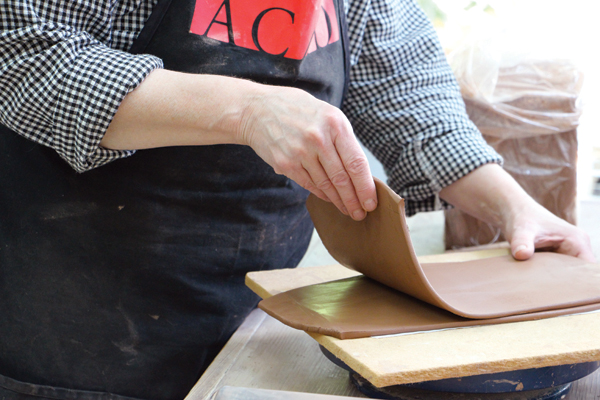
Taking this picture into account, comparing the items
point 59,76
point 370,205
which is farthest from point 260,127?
point 59,76

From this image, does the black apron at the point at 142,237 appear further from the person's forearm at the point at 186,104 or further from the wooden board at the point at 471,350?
the wooden board at the point at 471,350

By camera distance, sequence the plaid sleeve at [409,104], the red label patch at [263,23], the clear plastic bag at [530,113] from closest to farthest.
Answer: the red label patch at [263,23] < the plaid sleeve at [409,104] < the clear plastic bag at [530,113]

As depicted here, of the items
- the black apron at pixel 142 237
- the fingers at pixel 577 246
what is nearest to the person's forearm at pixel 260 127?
the black apron at pixel 142 237

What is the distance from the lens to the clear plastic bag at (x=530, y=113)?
148cm

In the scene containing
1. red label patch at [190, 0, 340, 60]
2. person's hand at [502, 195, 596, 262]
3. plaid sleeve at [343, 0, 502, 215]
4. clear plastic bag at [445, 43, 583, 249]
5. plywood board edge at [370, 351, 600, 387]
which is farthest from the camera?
clear plastic bag at [445, 43, 583, 249]

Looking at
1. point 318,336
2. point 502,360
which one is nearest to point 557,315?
point 502,360

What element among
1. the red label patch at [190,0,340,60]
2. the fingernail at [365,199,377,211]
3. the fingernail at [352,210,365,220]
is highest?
the red label patch at [190,0,340,60]

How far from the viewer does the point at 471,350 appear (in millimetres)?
592

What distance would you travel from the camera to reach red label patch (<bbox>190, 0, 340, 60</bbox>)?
0.87m

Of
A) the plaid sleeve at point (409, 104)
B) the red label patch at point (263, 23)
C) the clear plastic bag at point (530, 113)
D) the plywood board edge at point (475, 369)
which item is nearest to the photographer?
the plywood board edge at point (475, 369)

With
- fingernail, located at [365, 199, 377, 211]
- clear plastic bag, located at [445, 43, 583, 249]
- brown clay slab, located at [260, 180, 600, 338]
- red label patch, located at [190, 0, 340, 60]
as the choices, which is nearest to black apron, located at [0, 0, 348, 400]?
red label patch, located at [190, 0, 340, 60]

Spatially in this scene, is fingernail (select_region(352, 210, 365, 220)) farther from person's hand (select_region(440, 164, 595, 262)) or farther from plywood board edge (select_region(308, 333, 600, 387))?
person's hand (select_region(440, 164, 595, 262))

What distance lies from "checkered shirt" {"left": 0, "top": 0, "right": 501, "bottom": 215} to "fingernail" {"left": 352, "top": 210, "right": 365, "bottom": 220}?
0.36 meters

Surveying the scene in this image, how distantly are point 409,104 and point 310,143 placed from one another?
2.07 ft
